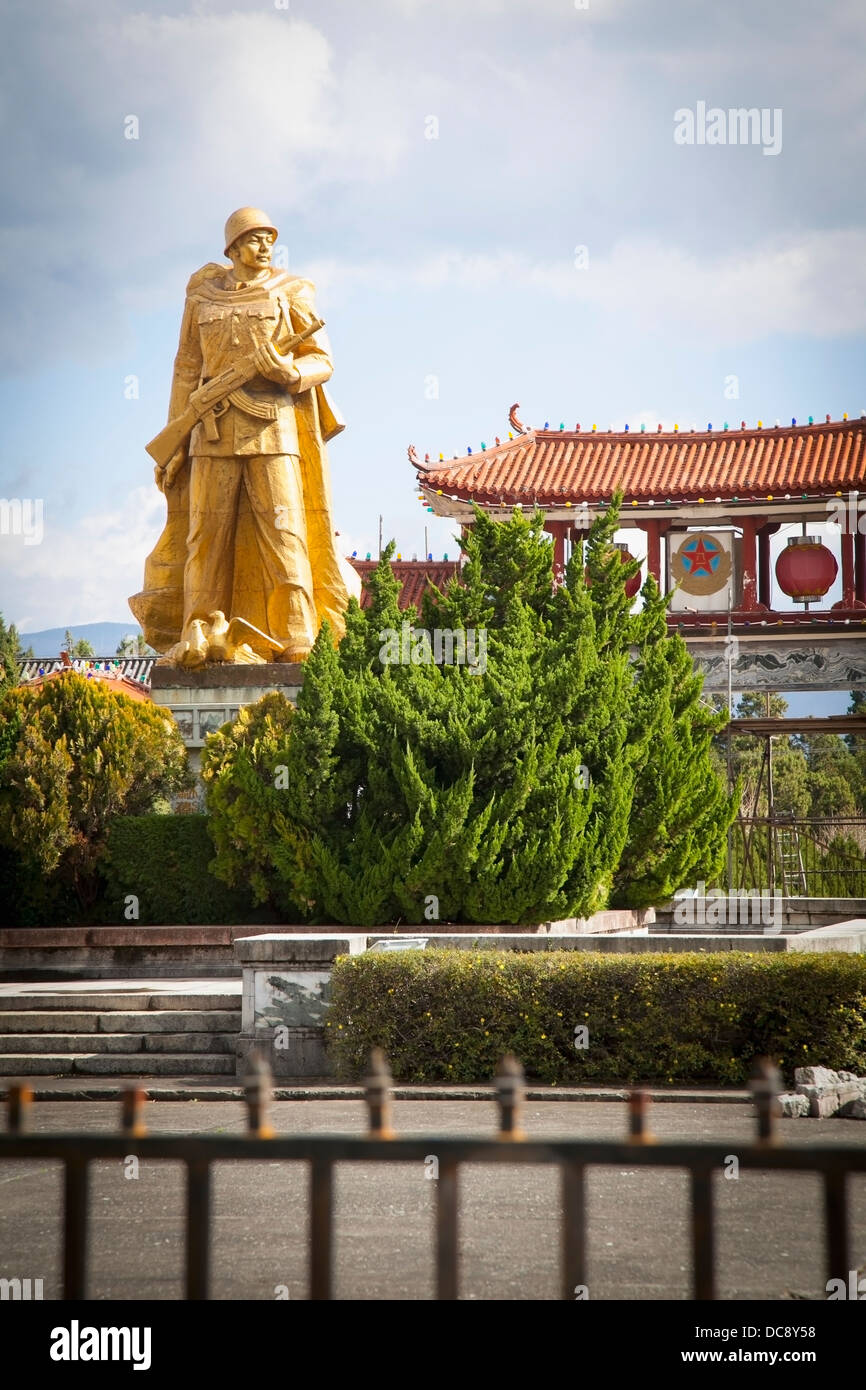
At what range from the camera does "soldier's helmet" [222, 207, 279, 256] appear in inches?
587

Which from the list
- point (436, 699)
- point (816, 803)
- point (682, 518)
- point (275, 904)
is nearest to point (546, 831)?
point (436, 699)

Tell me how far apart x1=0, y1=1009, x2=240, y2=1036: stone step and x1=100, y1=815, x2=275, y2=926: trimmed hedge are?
2.53 metres

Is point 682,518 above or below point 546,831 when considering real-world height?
above

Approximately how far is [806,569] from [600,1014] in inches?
712

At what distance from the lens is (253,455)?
14953mm

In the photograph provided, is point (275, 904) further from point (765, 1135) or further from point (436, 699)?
point (765, 1135)

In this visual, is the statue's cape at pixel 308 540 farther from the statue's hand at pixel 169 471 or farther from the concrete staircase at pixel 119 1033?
the concrete staircase at pixel 119 1033

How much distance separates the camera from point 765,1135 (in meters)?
2.64

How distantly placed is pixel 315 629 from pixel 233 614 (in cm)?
87

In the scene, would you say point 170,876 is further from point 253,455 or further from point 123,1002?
point 253,455

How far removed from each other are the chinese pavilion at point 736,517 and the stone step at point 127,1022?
1642 centimetres

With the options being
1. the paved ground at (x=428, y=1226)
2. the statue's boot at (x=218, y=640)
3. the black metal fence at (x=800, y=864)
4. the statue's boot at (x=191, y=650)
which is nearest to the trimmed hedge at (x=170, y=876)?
the statue's boot at (x=191, y=650)

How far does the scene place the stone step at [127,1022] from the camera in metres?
9.52
